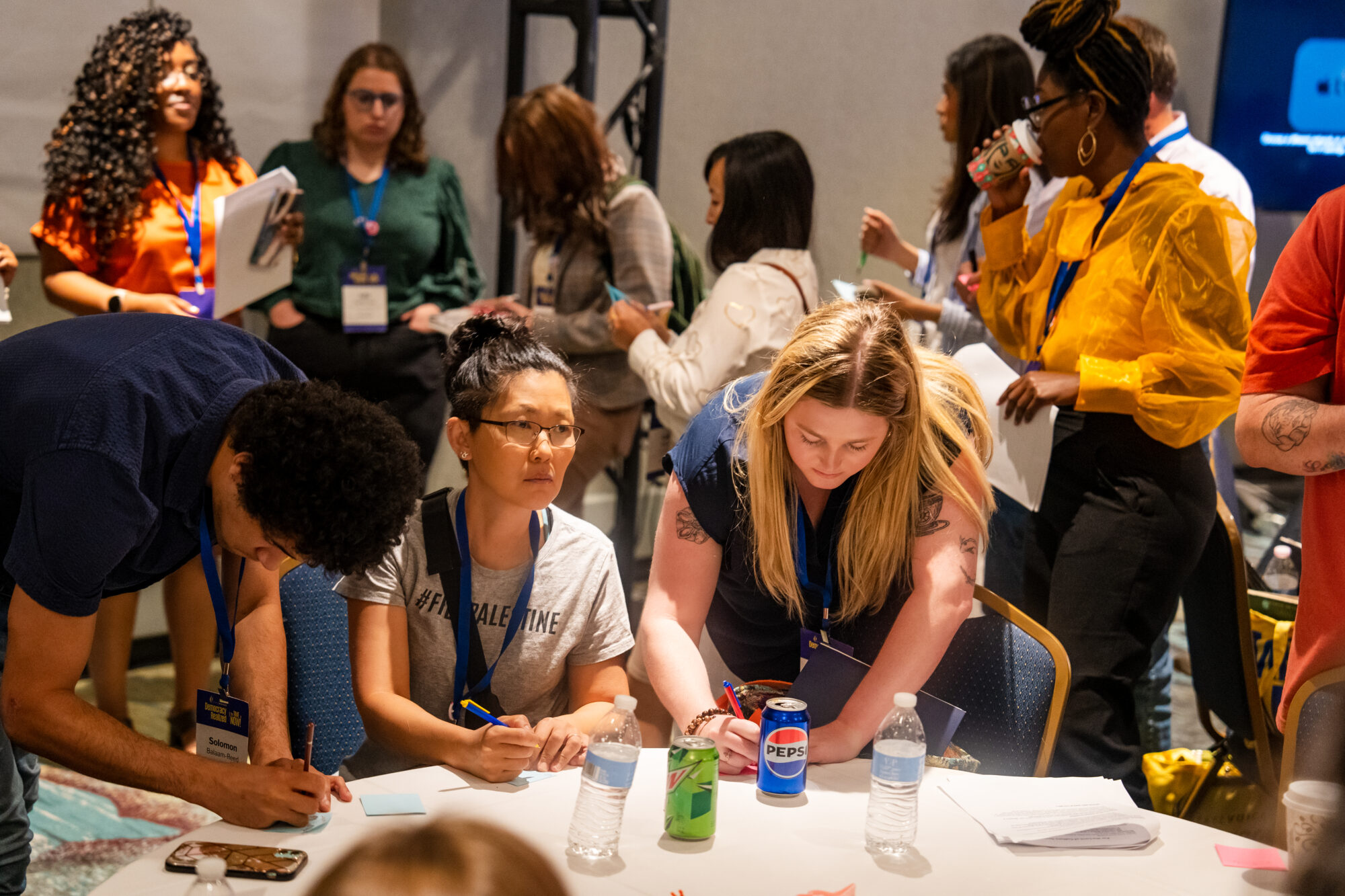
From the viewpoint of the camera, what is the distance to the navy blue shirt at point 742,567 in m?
2.08

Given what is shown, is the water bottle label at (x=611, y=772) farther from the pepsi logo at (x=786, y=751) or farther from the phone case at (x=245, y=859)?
the phone case at (x=245, y=859)

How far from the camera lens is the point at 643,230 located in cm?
346

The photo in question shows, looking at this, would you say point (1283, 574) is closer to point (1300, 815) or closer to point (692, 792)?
point (1300, 815)

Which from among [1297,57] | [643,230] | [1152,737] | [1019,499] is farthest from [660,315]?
[1297,57]

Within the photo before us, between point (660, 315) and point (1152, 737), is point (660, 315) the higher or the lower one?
the higher one

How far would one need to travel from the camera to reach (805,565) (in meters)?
2.11

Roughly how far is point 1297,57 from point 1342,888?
5.35 meters

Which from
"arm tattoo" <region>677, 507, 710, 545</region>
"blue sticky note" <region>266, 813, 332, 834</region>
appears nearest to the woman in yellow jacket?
"arm tattoo" <region>677, 507, 710, 545</region>

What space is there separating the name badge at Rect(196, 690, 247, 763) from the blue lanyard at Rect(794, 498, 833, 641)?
3.08 feet

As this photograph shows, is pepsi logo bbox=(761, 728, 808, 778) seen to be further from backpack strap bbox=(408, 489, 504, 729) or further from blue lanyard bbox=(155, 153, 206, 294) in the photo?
blue lanyard bbox=(155, 153, 206, 294)

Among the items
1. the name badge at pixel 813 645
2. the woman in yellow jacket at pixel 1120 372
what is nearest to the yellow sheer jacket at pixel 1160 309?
the woman in yellow jacket at pixel 1120 372

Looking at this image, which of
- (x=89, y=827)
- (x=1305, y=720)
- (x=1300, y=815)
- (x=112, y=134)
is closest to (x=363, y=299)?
(x=112, y=134)

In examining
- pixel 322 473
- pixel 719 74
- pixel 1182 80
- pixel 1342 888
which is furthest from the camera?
pixel 1182 80

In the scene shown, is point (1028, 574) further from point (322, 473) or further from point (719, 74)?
point (719, 74)
